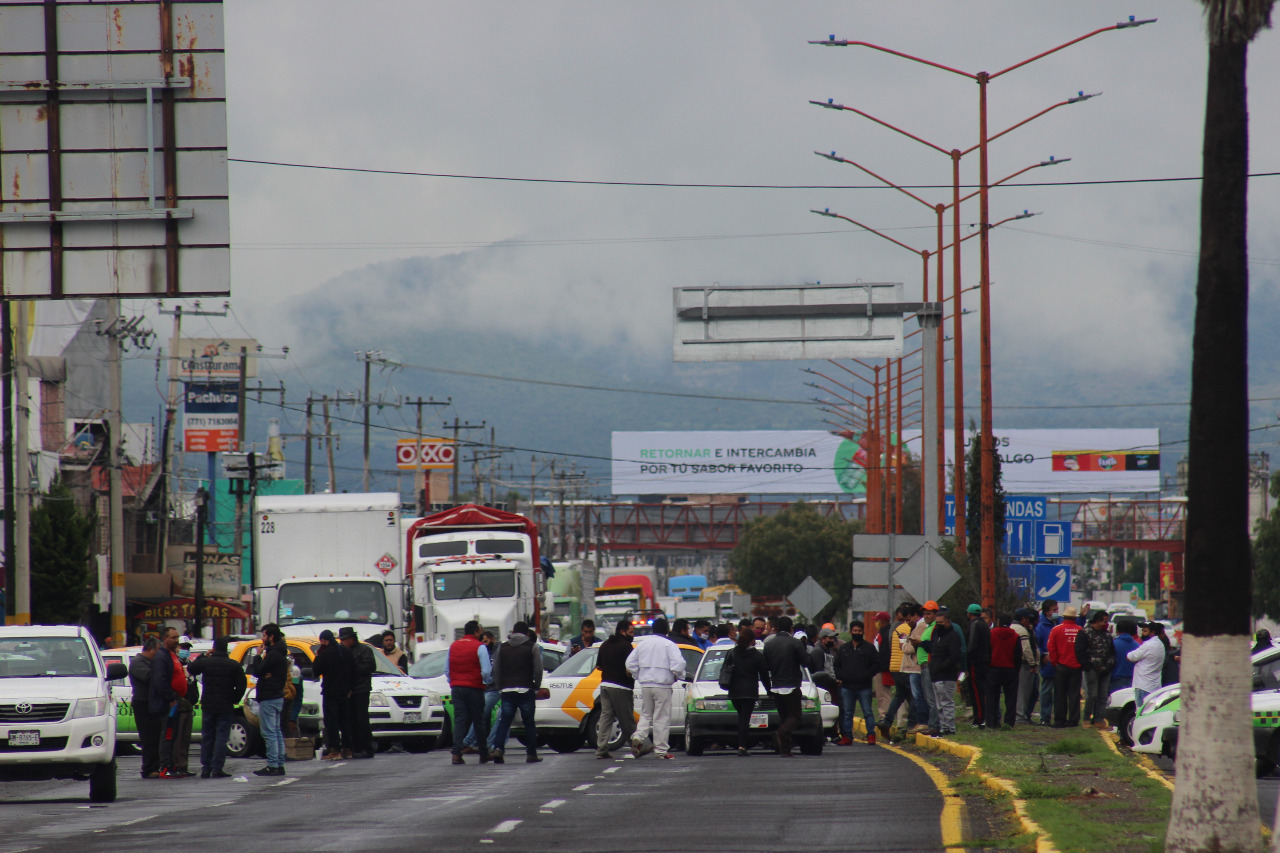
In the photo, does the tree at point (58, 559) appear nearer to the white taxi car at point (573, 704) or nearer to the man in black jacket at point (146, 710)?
the white taxi car at point (573, 704)

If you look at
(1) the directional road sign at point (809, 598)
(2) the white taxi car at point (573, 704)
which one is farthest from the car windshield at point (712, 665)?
(1) the directional road sign at point (809, 598)

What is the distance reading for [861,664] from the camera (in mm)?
23625

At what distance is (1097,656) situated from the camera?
78.7ft

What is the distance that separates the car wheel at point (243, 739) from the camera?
78.5ft

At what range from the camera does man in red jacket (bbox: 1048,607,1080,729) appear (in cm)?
2425

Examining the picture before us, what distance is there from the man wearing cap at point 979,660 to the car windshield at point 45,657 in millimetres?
11224

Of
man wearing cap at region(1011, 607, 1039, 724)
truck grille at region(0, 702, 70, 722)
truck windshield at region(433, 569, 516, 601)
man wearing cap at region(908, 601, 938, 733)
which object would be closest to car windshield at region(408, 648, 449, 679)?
man wearing cap at region(908, 601, 938, 733)

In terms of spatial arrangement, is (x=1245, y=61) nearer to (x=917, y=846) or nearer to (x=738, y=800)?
Result: (x=917, y=846)

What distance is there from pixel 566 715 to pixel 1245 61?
16326 mm

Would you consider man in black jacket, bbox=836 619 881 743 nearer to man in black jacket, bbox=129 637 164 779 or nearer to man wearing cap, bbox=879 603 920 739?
man wearing cap, bbox=879 603 920 739

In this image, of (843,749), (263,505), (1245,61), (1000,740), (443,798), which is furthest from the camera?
(263,505)

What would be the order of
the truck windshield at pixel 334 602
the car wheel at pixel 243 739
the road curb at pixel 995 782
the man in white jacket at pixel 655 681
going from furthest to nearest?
the truck windshield at pixel 334 602, the car wheel at pixel 243 739, the man in white jacket at pixel 655 681, the road curb at pixel 995 782

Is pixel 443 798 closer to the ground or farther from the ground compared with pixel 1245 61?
closer to the ground

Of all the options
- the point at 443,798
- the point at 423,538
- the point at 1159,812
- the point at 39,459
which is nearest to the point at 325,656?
the point at 443,798
